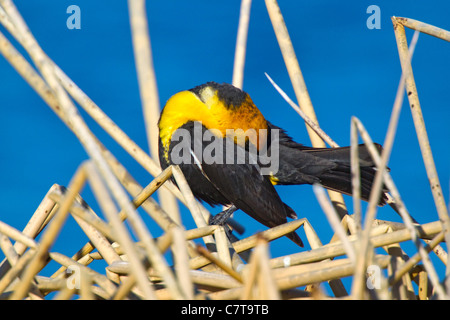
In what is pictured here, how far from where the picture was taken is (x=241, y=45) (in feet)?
9.57

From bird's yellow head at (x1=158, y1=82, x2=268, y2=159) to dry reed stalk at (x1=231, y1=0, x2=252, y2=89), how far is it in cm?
10

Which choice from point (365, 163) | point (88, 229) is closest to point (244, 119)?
point (365, 163)

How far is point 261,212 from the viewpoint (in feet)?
9.91

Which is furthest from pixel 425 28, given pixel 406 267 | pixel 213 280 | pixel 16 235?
pixel 16 235

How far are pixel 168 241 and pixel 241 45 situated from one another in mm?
1949

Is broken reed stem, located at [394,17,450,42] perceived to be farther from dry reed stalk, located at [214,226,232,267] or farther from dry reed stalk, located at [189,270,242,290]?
dry reed stalk, located at [189,270,242,290]

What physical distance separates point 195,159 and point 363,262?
199 cm

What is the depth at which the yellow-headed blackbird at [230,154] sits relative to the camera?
3.02 metres

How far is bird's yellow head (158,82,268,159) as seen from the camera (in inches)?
118

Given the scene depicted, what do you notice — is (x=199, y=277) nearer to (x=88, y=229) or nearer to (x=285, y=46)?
(x=88, y=229)

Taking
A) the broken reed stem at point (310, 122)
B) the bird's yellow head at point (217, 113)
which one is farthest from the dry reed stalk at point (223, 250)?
the bird's yellow head at point (217, 113)

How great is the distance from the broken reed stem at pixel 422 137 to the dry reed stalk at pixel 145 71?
42.6 inches

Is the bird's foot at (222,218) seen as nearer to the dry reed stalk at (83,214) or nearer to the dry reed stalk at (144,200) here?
Result: the dry reed stalk at (144,200)
